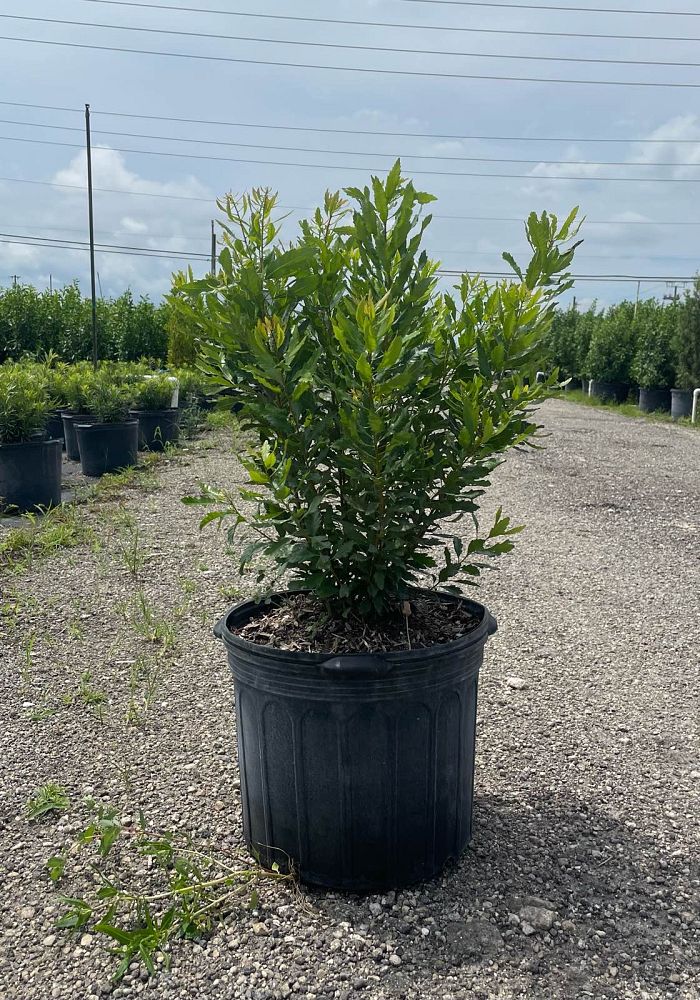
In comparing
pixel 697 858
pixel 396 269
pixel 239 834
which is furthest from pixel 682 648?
pixel 396 269

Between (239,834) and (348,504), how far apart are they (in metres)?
1.03

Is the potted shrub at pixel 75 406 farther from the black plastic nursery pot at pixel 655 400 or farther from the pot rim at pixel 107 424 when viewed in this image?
the black plastic nursery pot at pixel 655 400

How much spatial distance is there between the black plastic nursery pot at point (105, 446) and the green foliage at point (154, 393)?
136 cm

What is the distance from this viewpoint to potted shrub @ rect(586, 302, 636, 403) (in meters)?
19.5

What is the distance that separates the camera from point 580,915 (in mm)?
2027

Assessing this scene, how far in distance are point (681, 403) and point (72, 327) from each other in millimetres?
12641

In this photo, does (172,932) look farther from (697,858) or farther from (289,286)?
(289,286)

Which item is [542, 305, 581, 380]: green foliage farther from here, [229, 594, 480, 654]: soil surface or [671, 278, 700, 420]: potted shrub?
[229, 594, 480, 654]: soil surface

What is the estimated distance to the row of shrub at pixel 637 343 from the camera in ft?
51.6

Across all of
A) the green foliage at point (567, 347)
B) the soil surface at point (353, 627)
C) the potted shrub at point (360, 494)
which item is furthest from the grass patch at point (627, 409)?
the potted shrub at point (360, 494)

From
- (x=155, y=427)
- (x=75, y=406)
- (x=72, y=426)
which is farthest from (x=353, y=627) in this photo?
(x=155, y=427)

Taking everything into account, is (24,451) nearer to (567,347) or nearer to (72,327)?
(72,327)

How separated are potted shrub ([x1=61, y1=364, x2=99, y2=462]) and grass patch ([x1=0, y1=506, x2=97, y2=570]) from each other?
9.46 ft

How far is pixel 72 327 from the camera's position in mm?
17781
